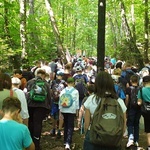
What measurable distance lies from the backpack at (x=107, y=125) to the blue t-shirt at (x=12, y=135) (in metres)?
1.02

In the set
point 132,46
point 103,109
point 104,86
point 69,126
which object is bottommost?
point 69,126

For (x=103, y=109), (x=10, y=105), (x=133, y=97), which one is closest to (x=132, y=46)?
(x=133, y=97)

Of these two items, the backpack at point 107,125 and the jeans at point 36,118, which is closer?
the backpack at point 107,125

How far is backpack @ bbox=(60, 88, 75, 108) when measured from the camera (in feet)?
A: 24.3

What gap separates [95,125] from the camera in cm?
412

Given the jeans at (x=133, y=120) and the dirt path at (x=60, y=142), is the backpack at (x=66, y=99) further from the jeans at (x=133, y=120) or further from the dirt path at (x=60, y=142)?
the jeans at (x=133, y=120)

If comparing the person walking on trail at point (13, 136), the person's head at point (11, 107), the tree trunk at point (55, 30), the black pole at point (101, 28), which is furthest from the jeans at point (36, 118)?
the tree trunk at point (55, 30)

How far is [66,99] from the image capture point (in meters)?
7.46

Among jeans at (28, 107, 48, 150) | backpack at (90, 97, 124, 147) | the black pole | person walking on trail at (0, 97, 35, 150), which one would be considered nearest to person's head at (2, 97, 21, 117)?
person walking on trail at (0, 97, 35, 150)

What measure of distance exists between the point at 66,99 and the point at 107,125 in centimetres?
346

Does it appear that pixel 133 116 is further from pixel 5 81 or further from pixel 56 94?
pixel 5 81

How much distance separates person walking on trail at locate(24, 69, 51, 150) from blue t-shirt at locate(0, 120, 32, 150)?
3.25 meters

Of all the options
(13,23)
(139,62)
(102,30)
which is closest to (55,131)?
(102,30)

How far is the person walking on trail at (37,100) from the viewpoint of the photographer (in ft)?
22.1
